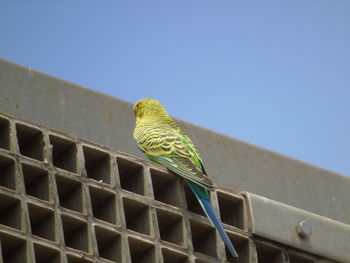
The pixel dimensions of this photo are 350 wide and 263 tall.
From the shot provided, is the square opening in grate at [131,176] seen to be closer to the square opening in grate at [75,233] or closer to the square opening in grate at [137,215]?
the square opening in grate at [137,215]

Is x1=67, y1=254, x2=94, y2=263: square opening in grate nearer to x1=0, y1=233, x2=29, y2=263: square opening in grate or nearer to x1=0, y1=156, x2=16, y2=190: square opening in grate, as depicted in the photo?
x1=0, y1=233, x2=29, y2=263: square opening in grate

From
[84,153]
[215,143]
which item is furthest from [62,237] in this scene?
[215,143]

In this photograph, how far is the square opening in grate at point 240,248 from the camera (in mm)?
7539

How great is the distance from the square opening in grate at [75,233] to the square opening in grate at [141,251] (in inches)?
13.9

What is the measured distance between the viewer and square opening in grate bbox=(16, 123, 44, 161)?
7.05 metres

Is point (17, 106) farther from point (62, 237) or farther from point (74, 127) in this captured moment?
point (62, 237)

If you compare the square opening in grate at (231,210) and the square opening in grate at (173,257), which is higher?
the square opening in grate at (231,210)

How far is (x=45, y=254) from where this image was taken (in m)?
6.55

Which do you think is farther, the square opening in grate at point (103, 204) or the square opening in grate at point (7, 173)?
the square opening in grate at point (103, 204)

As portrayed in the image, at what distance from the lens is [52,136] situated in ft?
23.4

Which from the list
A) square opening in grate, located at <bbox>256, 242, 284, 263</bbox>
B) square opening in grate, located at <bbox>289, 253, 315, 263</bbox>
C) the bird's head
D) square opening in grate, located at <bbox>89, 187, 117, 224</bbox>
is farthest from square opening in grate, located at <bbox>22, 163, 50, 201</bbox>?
square opening in grate, located at <bbox>289, 253, 315, 263</bbox>

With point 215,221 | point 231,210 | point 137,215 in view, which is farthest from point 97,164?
point 231,210

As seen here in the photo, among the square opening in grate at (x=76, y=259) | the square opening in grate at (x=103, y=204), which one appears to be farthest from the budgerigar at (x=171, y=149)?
the square opening in grate at (x=76, y=259)

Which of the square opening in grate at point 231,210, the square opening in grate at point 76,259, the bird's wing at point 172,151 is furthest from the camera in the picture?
the square opening in grate at point 231,210
